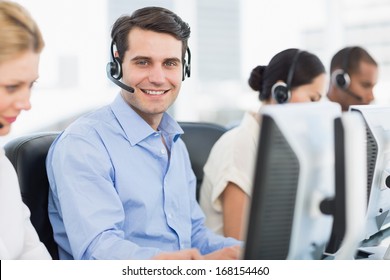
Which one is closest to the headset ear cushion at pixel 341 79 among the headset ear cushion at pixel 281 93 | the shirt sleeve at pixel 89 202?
the headset ear cushion at pixel 281 93

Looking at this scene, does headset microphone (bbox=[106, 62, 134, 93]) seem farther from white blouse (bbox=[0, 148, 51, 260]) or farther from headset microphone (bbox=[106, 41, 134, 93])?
white blouse (bbox=[0, 148, 51, 260])

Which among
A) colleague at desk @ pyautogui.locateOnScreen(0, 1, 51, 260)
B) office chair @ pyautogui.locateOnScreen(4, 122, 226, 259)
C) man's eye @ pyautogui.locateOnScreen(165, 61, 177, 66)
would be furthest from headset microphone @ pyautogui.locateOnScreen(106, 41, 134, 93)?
colleague at desk @ pyautogui.locateOnScreen(0, 1, 51, 260)

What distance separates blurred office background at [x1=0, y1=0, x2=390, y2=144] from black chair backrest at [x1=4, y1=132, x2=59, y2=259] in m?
0.84

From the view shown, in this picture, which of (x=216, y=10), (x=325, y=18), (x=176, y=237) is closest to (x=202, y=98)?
(x=216, y=10)

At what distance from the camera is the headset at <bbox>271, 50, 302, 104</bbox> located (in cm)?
173

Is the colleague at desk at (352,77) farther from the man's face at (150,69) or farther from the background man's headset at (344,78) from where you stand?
the man's face at (150,69)

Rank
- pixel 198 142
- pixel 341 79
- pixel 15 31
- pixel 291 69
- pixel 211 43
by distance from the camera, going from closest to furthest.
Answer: pixel 15 31 < pixel 291 69 < pixel 198 142 < pixel 341 79 < pixel 211 43

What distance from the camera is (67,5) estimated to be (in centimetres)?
298

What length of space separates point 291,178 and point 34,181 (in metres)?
0.82

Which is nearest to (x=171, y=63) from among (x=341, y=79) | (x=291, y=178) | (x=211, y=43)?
(x=291, y=178)

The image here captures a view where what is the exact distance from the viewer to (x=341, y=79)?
7.27 feet

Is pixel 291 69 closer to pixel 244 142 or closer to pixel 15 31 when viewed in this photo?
pixel 244 142
